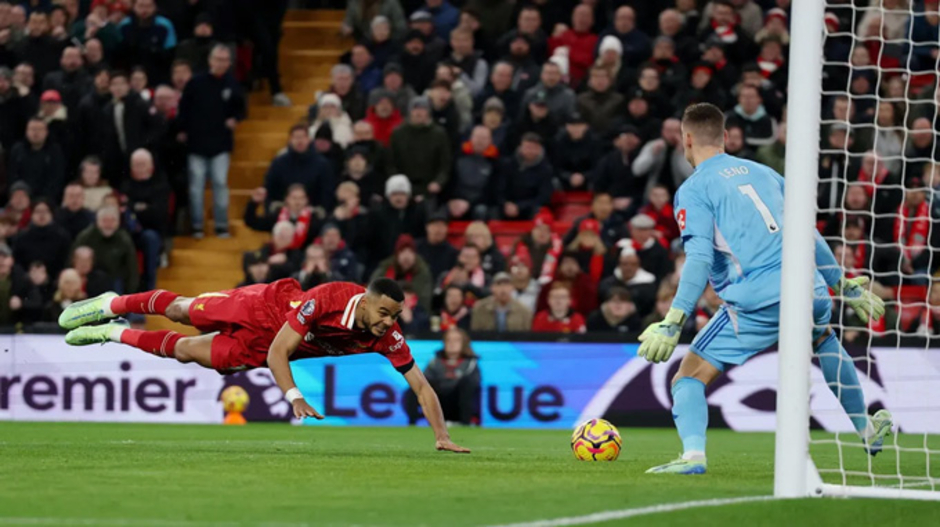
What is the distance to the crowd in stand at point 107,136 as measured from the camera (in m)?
19.8

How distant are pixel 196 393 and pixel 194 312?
20.2 feet

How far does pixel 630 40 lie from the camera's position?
21000 mm

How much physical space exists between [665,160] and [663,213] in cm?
79

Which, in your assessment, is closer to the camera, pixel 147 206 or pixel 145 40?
pixel 147 206

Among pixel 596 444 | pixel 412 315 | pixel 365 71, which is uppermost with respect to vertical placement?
pixel 365 71

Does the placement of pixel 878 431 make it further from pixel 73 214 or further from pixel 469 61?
pixel 73 214

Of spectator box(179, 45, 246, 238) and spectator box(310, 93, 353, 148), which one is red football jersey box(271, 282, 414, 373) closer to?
spectator box(310, 93, 353, 148)

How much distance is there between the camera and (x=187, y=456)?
35.3ft

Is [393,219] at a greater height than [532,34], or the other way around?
[532,34]

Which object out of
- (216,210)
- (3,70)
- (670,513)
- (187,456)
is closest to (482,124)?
(216,210)

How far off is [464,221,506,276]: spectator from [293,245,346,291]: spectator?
1755 millimetres

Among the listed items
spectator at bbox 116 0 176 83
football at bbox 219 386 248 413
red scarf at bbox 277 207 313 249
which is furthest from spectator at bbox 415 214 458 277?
spectator at bbox 116 0 176 83

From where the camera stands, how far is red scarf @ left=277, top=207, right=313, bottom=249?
65.8 feet

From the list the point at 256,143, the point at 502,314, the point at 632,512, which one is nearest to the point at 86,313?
the point at 502,314
